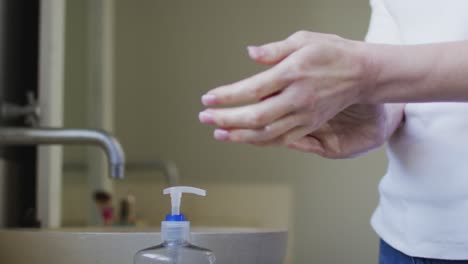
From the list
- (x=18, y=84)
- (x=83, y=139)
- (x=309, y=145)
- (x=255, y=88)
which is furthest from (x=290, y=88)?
(x=18, y=84)

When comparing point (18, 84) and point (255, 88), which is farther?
point (18, 84)

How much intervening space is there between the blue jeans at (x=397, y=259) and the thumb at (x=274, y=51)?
12.9 inches

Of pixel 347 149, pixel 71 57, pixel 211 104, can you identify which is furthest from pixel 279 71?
pixel 71 57

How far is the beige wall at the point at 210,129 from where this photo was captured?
236cm

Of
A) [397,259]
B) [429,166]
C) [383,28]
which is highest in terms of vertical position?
[383,28]

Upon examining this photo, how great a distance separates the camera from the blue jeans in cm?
64

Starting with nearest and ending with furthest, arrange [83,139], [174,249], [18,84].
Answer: [174,249], [83,139], [18,84]

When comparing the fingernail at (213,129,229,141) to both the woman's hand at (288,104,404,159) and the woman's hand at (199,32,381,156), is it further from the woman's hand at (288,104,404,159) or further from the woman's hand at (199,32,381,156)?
the woman's hand at (288,104,404,159)

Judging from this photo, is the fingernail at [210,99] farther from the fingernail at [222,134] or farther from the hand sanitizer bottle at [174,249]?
the hand sanitizer bottle at [174,249]

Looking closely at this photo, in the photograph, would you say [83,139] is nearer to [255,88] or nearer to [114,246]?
[114,246]

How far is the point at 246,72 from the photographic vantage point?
2.37 metres

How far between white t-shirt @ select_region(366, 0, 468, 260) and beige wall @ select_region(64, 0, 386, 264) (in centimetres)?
166

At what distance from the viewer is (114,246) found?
0.59 m

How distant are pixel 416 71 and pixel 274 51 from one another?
10 centimetres
